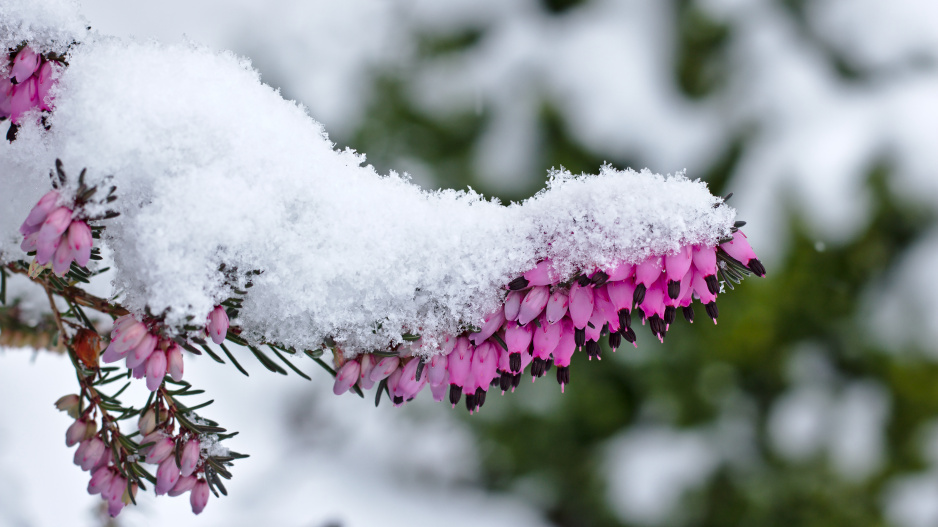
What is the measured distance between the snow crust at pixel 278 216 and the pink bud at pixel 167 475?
0.47 ft

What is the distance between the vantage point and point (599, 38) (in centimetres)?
360

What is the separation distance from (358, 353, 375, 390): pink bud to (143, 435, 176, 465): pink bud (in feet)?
0.63

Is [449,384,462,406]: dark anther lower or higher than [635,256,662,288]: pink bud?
lower

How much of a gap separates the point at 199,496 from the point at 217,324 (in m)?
0.21

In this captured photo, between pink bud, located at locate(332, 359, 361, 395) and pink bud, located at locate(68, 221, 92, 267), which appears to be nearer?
pink bud, located at locate(68, 221, 92, 267)

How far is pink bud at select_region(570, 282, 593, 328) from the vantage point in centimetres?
58

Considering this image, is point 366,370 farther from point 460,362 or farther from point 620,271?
point 620,271

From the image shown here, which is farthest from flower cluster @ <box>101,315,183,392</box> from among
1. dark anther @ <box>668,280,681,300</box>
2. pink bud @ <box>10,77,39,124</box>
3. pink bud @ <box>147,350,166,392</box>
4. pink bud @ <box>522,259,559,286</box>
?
dark anther @ <box>668,280,681,300</box>

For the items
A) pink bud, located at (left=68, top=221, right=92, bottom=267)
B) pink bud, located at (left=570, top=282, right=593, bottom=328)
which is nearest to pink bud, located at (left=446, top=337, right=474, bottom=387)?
pink bud, located at (left=570, top=282, right=593, bottom=328)

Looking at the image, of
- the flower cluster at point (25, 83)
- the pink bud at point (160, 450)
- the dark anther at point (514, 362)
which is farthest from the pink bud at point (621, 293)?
the flower cluster at point (25, 83)

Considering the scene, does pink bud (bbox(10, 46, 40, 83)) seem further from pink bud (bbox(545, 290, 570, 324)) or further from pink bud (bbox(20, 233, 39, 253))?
pink bud (bbox(545, 290, 570, 324))

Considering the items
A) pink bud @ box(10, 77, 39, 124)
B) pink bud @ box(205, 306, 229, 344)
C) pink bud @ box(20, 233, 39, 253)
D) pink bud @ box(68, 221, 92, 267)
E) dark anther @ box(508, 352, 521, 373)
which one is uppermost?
pink bud @ box(10, 77, 39, 124)

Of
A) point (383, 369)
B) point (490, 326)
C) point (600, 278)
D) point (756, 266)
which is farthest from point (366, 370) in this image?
point (756, 266)

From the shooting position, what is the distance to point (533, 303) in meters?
0.59
